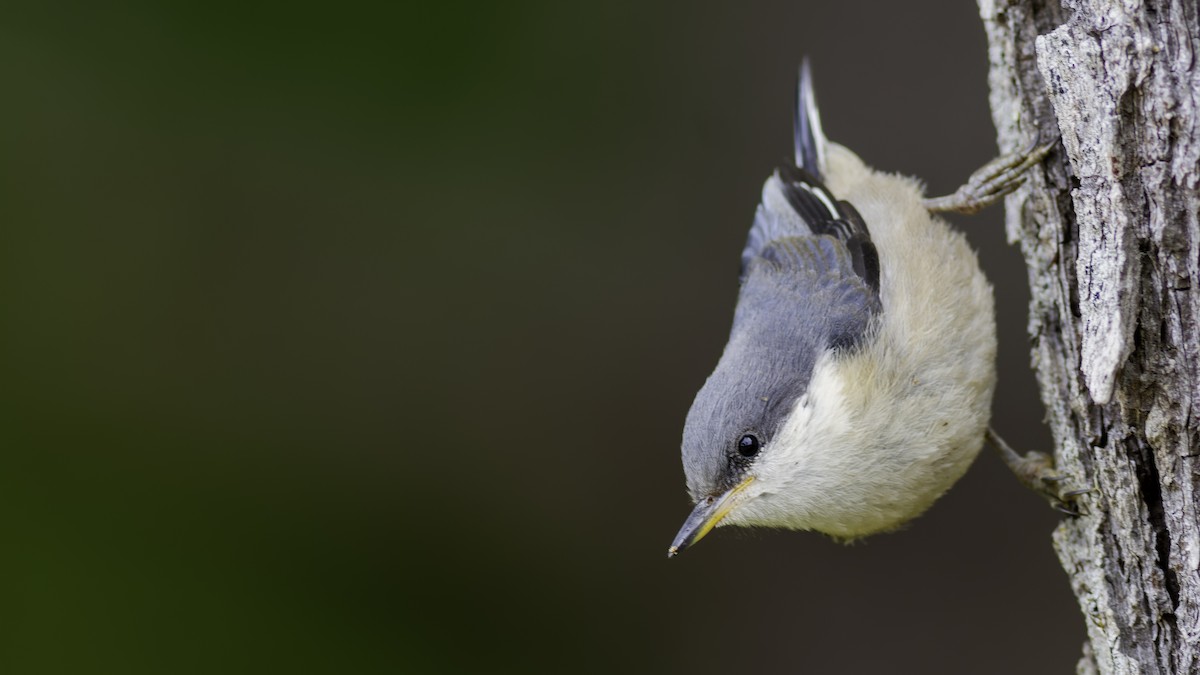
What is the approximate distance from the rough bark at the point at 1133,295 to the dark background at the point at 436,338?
1.43 m

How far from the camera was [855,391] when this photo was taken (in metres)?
2.12

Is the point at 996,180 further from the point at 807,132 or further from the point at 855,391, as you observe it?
the point at 807,132

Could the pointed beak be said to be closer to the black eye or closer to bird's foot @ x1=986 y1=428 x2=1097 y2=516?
the black eye

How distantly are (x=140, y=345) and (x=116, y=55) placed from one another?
1.00 metres

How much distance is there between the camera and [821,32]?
11.9 feet

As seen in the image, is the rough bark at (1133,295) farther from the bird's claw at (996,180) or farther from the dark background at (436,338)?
the dark background at (436,338)

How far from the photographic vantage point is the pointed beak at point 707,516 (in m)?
2.20

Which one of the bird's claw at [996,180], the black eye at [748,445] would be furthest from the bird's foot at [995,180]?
the black eye at [748,445]

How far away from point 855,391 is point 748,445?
25cm

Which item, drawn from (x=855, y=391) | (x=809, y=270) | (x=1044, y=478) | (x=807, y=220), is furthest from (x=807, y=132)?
(x=1044, y=478)

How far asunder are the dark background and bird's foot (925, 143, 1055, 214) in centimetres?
100

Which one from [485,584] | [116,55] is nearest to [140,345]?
[116,55]

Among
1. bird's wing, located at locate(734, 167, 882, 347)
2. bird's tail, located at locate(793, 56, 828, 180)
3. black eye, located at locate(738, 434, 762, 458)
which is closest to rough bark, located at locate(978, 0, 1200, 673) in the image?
bird's wing, located at locate(734, 167, 882, 347)

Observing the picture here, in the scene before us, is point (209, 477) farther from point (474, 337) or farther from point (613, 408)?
point (613, 408)
